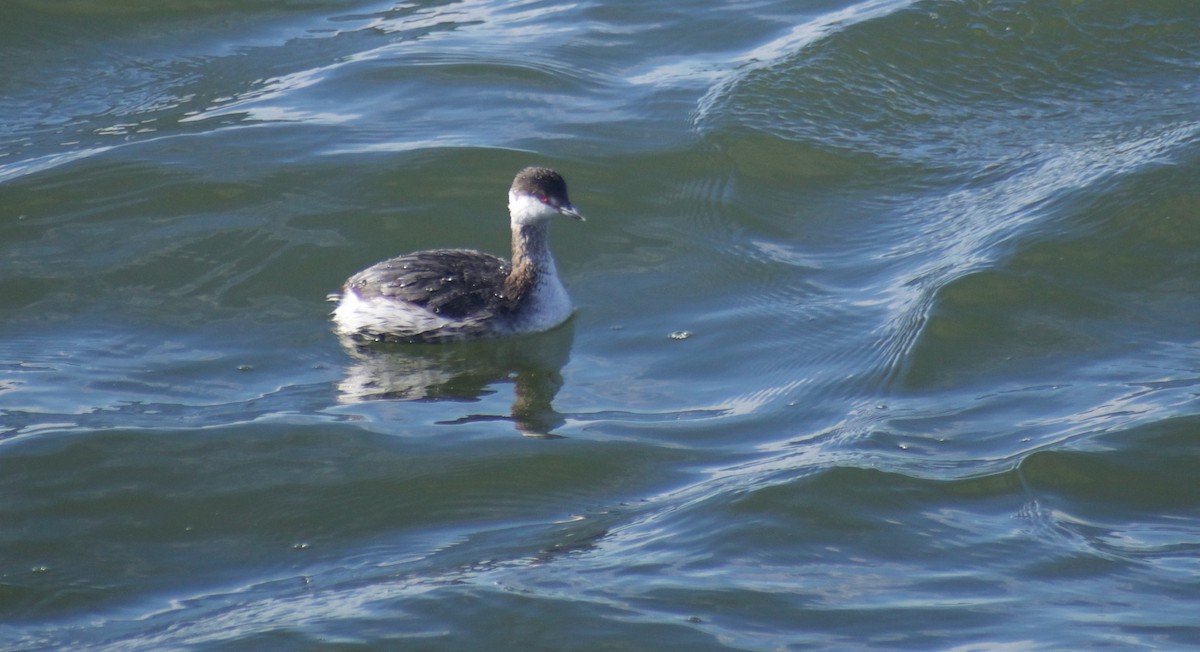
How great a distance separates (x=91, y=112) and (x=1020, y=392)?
26.4 ft

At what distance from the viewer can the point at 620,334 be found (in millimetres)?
9617

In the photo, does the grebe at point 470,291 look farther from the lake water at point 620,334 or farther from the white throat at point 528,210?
the lake water at point 620,334

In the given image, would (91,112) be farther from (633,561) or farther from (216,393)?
(633,561)

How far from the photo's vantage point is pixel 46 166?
37.6 feet

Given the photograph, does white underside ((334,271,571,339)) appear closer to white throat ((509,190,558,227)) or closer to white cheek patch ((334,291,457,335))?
white cheek patch ((334,291,457,335))

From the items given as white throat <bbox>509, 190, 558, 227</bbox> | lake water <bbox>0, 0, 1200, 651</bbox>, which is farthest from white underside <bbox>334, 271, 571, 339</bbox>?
white throat <bbox>509, 190, 558, 227</bbox>

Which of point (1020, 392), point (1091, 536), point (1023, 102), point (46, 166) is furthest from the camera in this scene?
point (1023, 102)

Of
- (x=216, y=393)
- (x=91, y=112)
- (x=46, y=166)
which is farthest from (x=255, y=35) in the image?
(x=216, y=393)

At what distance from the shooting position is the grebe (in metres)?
9.51

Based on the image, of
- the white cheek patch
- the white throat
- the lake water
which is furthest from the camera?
the white throat

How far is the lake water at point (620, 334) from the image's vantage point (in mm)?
6562

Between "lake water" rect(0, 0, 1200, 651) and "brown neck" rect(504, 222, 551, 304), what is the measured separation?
1.15ft

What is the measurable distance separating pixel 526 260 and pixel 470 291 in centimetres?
46

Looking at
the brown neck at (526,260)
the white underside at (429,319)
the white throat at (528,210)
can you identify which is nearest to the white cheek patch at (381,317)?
the white underside at (429,319)
